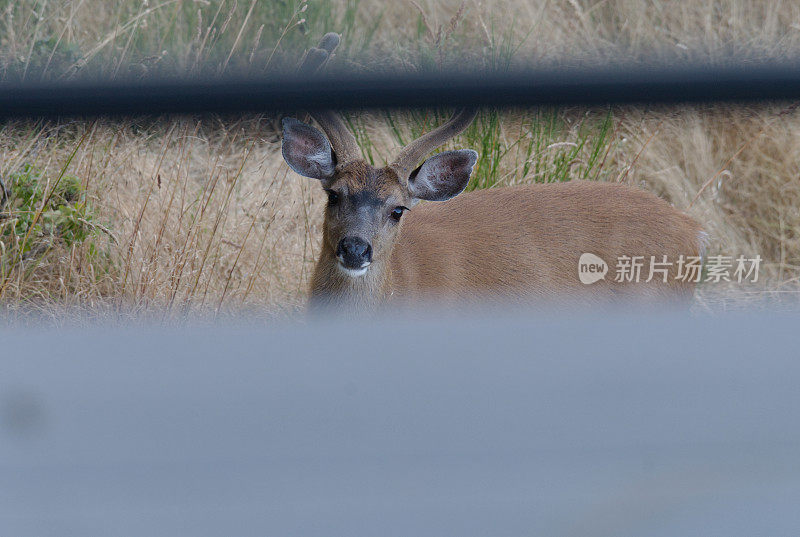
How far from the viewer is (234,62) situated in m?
4.92

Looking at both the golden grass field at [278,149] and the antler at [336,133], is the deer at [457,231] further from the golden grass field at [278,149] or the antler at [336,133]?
the golden grass field at [278,149]

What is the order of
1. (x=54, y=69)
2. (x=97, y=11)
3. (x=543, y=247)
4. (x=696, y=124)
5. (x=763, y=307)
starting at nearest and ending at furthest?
(x=543, y=247), (x=54, y=69), (x=763, y=307), (x=696, y=124), (x=97, y=11)

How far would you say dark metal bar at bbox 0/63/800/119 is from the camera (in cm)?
150

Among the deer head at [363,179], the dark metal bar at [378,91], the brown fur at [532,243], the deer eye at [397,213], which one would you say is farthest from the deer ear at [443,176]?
the dark metal bar at [378,91]

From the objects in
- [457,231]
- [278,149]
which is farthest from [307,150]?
[278,149]

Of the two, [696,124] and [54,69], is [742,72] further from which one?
[696,124]

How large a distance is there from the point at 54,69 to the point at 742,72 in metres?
3.81

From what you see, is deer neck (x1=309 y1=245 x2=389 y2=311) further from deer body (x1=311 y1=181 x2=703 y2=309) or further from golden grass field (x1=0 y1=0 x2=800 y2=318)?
golden grass field (x1=0 y1=0 x2=800 y2=318)

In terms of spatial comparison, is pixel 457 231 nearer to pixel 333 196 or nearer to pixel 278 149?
pixel 333 196

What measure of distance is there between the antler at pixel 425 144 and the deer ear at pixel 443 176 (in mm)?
46

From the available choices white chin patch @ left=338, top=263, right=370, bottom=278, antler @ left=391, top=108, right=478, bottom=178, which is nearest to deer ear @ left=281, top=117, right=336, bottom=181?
antler @ left=391, top=108, right=478, bottom=178

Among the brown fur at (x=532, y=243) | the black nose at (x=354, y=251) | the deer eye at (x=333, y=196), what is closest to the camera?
the black nose at (x=354, y=251)

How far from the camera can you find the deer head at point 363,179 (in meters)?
3.68

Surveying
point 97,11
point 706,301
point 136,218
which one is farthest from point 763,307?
point 97,11
